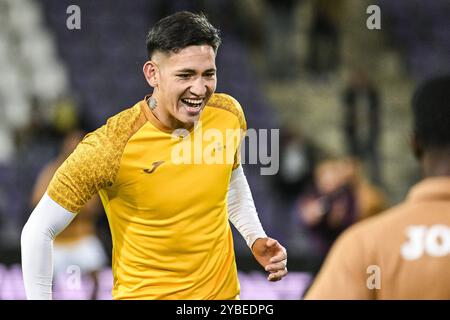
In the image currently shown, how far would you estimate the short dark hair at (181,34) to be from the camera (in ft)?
10.9

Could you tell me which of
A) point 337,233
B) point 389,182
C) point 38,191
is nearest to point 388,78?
point 389,182

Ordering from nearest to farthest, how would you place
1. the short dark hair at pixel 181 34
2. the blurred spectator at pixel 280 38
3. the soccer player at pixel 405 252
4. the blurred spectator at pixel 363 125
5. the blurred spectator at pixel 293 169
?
1. the soccer player at pixel 405 252
2. the short dark hair at pixel 181 34
3. the blurred spectator at pixel 293 169
4. the blurred spectator at pixel 363 125
5. the blurred spectator at pixel 280 38

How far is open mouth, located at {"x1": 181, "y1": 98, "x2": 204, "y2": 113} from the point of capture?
335 cm

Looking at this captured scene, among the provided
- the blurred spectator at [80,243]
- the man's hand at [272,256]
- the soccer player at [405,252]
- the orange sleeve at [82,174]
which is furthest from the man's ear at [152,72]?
the blurred spectator at [80,243]

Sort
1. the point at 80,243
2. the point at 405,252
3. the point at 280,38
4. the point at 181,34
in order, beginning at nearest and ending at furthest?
the point at 405,252 → the point at 181,34 → the point at 80,243 → the point at 280,38

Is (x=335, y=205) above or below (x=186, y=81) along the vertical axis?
below

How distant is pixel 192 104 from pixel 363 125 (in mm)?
5043

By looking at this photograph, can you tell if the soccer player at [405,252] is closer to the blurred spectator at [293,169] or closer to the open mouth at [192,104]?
the open mouth at [192,104]

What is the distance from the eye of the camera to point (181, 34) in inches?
130

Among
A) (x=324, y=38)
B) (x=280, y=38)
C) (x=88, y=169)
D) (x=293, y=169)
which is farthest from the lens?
(x=280, y=38)

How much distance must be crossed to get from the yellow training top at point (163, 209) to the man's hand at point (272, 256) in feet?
0.47

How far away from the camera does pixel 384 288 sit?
2.14 metres

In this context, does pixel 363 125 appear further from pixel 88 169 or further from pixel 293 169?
pixel 88 169

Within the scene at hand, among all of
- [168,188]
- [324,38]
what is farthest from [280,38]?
[168,188]
